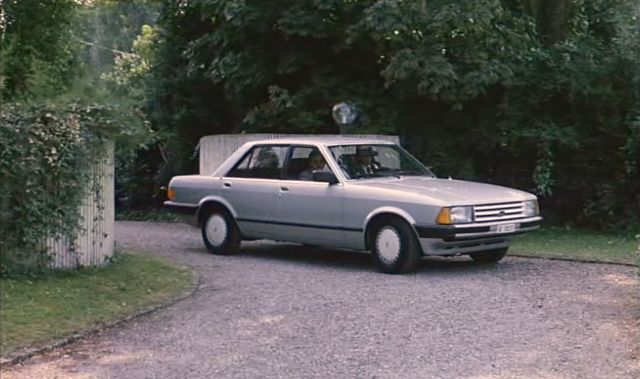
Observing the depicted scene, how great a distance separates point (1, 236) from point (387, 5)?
8354mm

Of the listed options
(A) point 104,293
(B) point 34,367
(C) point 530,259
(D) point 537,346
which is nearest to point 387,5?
(C) point 530,259

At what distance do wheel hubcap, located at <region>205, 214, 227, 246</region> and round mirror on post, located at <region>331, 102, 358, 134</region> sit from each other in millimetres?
4159

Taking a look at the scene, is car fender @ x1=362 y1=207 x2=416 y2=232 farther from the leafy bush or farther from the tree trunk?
the tree trunk

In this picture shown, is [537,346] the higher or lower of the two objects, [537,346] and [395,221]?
the lower

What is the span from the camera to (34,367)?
23.4ft

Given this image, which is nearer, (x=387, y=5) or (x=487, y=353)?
(x=487, y=353)

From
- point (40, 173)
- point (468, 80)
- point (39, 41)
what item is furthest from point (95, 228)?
point (468, 80)

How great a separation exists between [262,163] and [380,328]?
17.1ft

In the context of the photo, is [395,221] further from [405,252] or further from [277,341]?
[277,341]

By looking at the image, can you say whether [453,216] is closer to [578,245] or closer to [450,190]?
[450,190]

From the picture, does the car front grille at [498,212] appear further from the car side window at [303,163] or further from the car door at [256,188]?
the car door at [256,188]

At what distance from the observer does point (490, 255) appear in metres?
12.4

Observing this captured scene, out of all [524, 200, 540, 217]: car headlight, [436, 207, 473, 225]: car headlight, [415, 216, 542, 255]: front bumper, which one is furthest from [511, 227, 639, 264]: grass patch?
[436, 207, 473, 225]: car headlight

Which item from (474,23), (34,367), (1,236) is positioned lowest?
(34,367)
